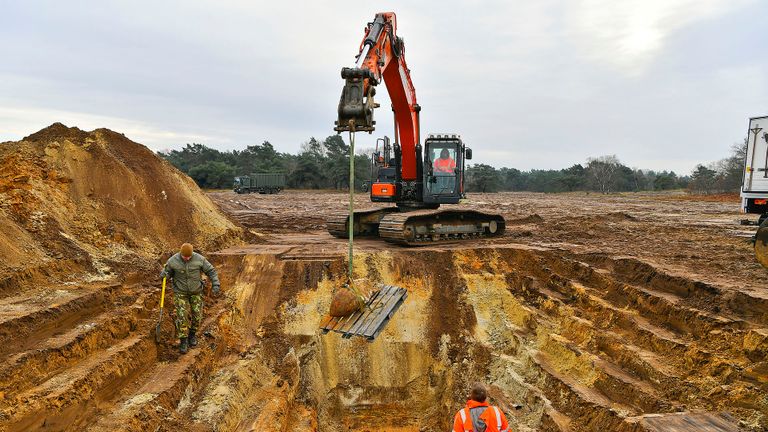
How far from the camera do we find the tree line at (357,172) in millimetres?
48781

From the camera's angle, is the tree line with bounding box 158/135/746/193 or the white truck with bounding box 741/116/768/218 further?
the tree line with bounding box 158/135/746/193

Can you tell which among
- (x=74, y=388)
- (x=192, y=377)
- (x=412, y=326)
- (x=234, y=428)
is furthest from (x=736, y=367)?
(x=74, y=388)

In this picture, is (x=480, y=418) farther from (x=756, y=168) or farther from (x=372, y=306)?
(x=756, y=168)

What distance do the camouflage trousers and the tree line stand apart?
148ft

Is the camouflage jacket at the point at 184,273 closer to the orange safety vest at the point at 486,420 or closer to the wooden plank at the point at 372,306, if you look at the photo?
the wooden plank at the point at 372,306

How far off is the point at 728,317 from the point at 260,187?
137 feet

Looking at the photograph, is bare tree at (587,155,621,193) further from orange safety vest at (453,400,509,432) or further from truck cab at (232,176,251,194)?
orange safety vest at (453,400,509,432)

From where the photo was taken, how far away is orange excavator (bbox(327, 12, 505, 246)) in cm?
1128

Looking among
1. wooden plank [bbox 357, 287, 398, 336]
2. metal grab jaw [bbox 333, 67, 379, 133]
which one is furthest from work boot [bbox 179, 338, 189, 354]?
metal grab jaw [bbox 333, 67, 379, 133]

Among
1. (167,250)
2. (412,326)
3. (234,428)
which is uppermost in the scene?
(167,250)

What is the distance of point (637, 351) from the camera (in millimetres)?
6605

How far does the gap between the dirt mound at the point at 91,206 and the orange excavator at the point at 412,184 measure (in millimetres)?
3915

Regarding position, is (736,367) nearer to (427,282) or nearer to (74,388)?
(427,282)

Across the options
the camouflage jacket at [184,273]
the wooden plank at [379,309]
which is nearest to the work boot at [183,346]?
the camouflage jacket at [184,273]
